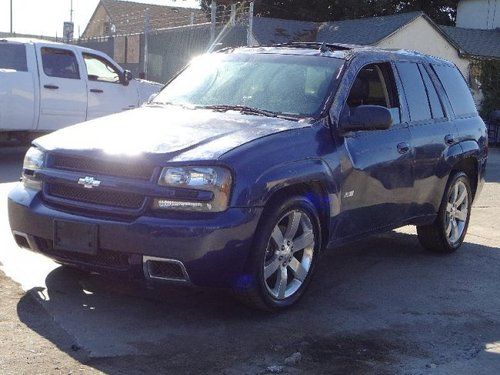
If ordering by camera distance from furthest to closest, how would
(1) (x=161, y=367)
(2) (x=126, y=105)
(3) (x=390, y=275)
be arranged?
(2) (x=126, y=105) → (3) (x=390, y=275) → (1) (x=161, y=367)

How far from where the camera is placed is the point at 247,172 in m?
4.59

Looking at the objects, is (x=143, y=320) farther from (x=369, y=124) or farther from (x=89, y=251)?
(x=369, y=124)

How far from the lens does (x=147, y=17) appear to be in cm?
2838

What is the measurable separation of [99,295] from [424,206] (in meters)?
2.93

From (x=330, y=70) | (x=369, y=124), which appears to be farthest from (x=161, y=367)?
(x=330, y=70)

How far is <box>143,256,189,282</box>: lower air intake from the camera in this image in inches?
178

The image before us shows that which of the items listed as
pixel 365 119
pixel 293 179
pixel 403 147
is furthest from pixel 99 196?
pixel 403 147

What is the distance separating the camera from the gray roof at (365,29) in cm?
2938

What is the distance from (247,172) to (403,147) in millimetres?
1954

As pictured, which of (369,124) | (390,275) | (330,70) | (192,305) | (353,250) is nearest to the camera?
(192,305)

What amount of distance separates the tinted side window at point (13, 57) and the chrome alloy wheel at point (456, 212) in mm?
7384

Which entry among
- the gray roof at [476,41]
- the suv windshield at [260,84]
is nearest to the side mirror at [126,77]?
the suv windshield at [260,84]

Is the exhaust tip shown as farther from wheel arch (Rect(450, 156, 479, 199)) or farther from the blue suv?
wheel arch (Rect(450, 156, 479, 199))

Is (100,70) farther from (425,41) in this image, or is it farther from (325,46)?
(425,41)
